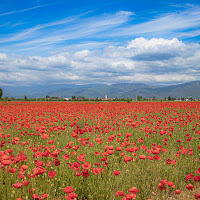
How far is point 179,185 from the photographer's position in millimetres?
3684

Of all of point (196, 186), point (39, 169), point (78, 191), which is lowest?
point (196, 186)

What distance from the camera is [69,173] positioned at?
3588 millimetres

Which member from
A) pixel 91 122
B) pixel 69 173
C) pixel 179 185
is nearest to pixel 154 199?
pixel 179 185

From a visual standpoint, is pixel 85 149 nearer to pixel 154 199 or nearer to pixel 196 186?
pixel 154 199

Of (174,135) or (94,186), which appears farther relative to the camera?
(174,135)

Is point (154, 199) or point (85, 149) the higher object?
point (85, 149)

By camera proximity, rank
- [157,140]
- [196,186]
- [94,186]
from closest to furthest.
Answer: [94,186] → [196,186] → [157,140]

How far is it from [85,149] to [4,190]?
2.26 meters

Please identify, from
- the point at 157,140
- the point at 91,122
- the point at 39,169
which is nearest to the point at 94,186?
the point at 39,169

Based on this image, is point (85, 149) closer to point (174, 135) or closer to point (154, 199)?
point (154, 199)

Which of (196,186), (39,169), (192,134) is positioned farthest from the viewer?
(192,134)

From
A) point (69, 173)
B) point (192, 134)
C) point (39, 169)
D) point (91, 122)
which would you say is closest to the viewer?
point (39, 169)

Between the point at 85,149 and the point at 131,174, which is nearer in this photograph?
the point at 131,174

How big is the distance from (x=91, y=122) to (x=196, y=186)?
6.71 metres
